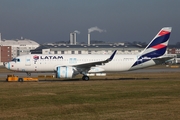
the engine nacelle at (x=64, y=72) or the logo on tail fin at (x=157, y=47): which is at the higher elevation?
the logo on tail fin at (x=157, y=47)

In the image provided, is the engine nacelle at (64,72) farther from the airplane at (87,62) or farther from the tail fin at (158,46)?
the tail fin at (158,46)

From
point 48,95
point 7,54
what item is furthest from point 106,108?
point 7,54

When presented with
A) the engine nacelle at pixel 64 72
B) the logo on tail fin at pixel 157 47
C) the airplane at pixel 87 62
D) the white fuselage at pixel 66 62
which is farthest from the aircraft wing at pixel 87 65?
the logo on tail fin at pixel 157 47

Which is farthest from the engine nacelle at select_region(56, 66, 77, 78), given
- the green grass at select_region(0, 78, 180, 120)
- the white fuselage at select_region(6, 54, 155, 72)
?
the green grass at select_region(0, 78, 180, 120)

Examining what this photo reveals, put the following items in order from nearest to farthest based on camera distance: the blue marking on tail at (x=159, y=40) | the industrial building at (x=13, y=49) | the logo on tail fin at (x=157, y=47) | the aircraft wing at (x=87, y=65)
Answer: the aircraft wing at (x=87, y=65) < the logo on tail fin at (x=157, y=47) < the blue marking on tail at (x=159, y=40) < the industrial building at (x=13, y=49)

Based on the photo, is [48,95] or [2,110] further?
[48,95]

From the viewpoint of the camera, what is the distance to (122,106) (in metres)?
20.4

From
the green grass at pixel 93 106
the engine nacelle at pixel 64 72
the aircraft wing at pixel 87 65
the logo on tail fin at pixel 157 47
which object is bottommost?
the green grass at pixel 93 106

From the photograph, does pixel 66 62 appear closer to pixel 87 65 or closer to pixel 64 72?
pixel 87 65

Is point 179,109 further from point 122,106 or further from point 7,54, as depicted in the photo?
point 7,54

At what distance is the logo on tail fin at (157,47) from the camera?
46.6m

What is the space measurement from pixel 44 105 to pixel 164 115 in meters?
7.20

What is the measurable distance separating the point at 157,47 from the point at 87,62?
9452mm

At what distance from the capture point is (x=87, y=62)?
150ft
